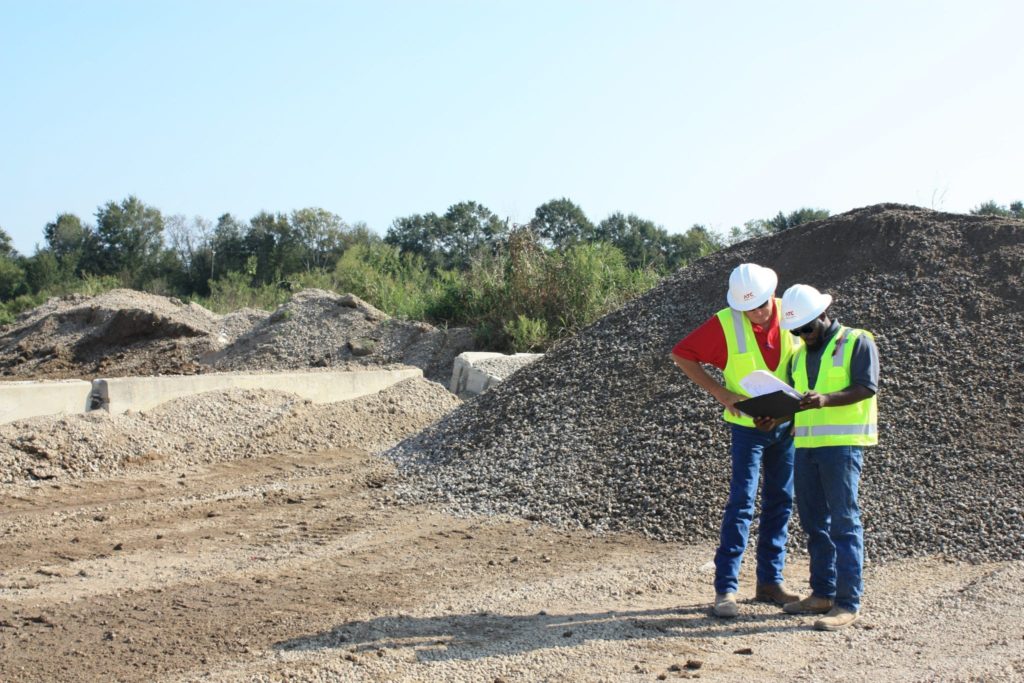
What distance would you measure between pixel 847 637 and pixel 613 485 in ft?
9.58

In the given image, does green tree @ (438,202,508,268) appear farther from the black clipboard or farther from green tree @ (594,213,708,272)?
the black clipboard

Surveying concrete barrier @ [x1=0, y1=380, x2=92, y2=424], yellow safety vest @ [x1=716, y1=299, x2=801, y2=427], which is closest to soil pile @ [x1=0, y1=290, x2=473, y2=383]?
concrete barrier @ [x1=0, y1=380, x2=92, y2=424]

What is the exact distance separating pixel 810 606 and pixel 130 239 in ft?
136

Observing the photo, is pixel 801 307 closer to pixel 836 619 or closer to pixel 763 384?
pixel 763 384

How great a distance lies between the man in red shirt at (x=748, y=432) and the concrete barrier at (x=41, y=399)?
→ 24.1 feet

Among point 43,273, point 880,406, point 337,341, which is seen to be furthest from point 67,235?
point 880,406

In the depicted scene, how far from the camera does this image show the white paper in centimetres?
461

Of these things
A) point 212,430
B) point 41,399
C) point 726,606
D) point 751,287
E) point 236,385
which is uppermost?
point 751,287

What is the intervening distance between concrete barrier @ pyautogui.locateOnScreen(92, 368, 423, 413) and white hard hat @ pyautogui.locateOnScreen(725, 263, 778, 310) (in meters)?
7.48

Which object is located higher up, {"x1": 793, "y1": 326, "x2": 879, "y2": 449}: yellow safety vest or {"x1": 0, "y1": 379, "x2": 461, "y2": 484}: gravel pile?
{"x1": 793, "y1": 326, "x2": 879, "y2": 449}: yellow safety vest

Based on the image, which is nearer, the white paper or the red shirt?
the white paper

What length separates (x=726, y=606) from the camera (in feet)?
16.4

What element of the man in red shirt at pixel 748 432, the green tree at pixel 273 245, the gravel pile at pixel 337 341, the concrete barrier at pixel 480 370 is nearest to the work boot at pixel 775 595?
the man in red shirt at pixel 748 432

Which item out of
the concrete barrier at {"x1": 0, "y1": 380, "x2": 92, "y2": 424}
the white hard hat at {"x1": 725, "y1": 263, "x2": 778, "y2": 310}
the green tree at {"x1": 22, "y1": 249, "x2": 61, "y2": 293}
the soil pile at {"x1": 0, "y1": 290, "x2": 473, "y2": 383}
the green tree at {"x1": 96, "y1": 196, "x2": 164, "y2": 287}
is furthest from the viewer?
the green tree at {"x1": 96, "y1": 196, "x2": 164, "y2": 287}
